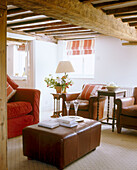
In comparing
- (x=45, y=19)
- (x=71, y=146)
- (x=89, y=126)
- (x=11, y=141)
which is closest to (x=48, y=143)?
(x=71, y=146)

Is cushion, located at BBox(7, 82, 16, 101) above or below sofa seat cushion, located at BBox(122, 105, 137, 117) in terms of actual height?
above

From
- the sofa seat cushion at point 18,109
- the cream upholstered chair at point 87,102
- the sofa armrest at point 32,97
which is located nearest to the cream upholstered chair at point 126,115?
the cream upholstered chair at point 87,102

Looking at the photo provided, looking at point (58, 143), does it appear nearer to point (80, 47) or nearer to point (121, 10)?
point (121, 10)

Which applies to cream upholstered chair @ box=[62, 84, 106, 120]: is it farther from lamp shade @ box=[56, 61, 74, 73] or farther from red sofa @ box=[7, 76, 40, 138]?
red sofa @ box=[7, 76, 40, 138]

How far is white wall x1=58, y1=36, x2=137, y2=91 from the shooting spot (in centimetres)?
582

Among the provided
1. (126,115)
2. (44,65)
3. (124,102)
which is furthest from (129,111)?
(44,65)

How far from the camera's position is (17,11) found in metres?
4.07

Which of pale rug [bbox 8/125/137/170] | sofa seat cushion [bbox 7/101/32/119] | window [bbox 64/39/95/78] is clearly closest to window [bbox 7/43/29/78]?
window [bbox 64/39/95/78]

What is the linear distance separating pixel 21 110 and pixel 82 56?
138 inches

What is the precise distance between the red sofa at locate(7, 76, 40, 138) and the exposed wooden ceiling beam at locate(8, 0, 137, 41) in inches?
65.7

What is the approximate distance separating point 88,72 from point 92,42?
92cm

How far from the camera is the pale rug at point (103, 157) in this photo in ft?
8.96

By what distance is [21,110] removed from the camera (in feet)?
13.0

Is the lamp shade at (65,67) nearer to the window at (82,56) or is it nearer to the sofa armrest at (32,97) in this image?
the sofa armrest at (32,97)
